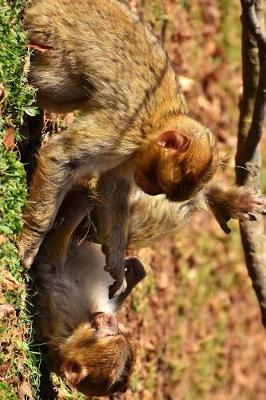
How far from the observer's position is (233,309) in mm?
11859

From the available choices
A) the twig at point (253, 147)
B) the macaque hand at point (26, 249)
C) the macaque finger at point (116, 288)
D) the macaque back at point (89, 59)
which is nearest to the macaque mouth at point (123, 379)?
the macaque finger at point (116, 288)

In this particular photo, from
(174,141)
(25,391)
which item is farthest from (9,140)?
(25,391)

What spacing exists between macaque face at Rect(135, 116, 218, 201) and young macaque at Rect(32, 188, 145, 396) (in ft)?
2.15

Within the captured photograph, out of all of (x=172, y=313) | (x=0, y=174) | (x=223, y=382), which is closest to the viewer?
(x=0, y=174)

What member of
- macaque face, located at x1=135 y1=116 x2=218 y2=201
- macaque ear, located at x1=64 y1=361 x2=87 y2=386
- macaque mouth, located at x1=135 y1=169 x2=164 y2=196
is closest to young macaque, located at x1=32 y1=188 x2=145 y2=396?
macaque ear, located at x1=64 y1=361 x2=87 y2=386

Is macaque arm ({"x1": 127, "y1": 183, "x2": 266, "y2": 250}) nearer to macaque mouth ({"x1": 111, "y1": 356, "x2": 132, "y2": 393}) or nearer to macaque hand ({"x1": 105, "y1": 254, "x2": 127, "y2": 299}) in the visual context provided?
macaque hand ({"x1": 105, "y1": 254, "x2": 127, "y2": 299})

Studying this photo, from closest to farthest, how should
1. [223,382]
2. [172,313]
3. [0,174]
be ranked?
1. [0,174]
2. [172,313]
3. [223,382]

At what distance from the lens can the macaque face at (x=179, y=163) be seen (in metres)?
6.12

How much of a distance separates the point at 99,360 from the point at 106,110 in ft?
5.25

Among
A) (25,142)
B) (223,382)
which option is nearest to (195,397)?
(223,382)

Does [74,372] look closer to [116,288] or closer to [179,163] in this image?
[116,288]

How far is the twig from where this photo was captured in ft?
22.4

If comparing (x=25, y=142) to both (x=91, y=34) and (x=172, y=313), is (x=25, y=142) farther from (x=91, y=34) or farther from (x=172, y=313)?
(x=172, y=313)

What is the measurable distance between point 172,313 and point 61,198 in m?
4.81
